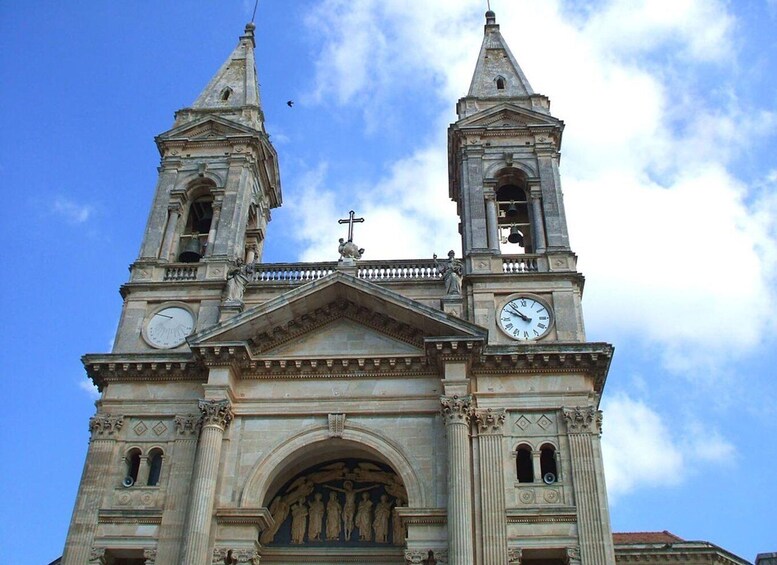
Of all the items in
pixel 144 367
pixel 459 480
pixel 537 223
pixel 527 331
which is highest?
pixel 537 223

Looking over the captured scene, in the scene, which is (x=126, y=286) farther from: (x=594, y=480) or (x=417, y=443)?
(x=594, y=480)

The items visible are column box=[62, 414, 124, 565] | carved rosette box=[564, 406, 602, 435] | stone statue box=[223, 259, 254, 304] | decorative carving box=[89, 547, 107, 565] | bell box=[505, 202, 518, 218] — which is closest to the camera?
decorative carving box=[89, 547, 107, 565]

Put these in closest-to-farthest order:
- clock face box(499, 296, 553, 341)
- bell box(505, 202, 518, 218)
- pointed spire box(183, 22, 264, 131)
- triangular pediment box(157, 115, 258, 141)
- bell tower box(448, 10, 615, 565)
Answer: bell tower box(448, 10, 615, 565), clock face box(499, 296, 553, 341), bell box(505, 202, 518, 218), triangular pediment box(157, 115, 258, 141), pointed spire box(183, 22, 264, 131)

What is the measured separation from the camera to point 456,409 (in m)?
22.0

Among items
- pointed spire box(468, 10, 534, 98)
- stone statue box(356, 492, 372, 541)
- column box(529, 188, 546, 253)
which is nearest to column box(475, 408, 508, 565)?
stone statue box(356, 492, 372, 541)

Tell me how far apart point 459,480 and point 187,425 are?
7119mm

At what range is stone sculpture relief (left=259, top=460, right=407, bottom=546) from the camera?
23344 millimetres

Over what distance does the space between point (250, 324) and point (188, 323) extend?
9.04 ft

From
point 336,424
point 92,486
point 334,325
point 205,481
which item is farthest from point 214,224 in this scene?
point 205,481

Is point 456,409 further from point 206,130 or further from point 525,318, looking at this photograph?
point 206,130

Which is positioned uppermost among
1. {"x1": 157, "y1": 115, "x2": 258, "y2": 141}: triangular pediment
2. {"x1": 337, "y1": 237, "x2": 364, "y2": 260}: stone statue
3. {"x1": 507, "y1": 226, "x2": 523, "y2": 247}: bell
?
{"x1": 157, "y1": 115, "x2": 258, "y2": 141}: triangular pediment

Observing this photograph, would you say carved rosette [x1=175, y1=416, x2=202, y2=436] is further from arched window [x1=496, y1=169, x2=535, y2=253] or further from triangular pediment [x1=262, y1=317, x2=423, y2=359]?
arched window [x1=496, y1=169, x2=535, y2=253]

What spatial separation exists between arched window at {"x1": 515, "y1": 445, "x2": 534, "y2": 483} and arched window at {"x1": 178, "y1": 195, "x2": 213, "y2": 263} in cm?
1190

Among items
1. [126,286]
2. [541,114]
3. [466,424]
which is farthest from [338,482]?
[541,114]
